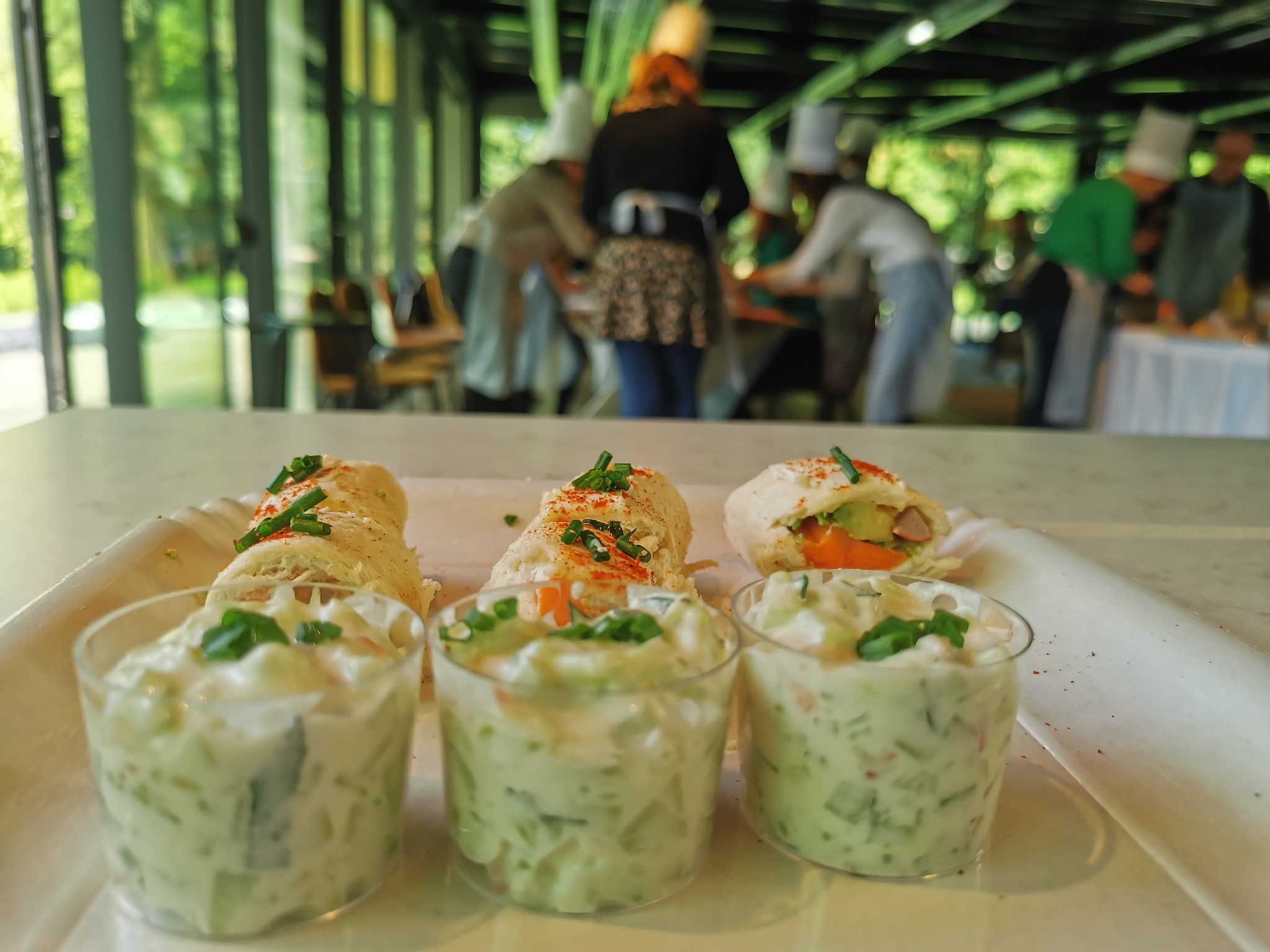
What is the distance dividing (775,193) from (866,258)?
2032 mm

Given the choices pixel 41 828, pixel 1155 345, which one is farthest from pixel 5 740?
pixel 1155 345

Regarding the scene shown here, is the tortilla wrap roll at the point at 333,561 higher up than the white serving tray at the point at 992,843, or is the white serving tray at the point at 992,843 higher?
the tortilla wrap roll at the point at 333,561

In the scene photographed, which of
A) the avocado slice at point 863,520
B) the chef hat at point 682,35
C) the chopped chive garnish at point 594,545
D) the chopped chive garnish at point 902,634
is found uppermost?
the chef hat at point 682,35

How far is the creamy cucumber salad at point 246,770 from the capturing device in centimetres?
65

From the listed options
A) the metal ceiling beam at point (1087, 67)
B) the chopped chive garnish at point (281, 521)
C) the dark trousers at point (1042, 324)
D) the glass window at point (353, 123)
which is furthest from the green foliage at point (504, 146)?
the chopped chive garnish at point (281, 521)

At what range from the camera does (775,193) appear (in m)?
7.91

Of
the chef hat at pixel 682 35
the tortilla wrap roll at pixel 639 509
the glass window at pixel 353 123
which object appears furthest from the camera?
the glass window at pixel 353 123

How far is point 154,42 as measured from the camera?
15.1 feet

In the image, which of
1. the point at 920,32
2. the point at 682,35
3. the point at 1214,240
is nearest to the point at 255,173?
the point at 682,35

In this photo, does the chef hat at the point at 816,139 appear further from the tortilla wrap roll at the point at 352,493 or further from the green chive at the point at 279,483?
the green chive at the point at 279,483

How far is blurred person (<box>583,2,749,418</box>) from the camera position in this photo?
418 cm

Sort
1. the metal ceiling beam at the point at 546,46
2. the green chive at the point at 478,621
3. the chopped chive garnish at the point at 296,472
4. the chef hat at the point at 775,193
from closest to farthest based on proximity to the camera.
A: the green chive at the point at 478,621
the chopped chive garnish at the point at 296,472
the chef hat at the point at 775,193
the metal ceiling beam at the point at 546,46

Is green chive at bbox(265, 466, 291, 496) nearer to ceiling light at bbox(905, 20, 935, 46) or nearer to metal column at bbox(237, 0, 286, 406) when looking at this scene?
metal column at bbox(237, 0, 286, 406)

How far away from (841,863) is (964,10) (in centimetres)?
1012
